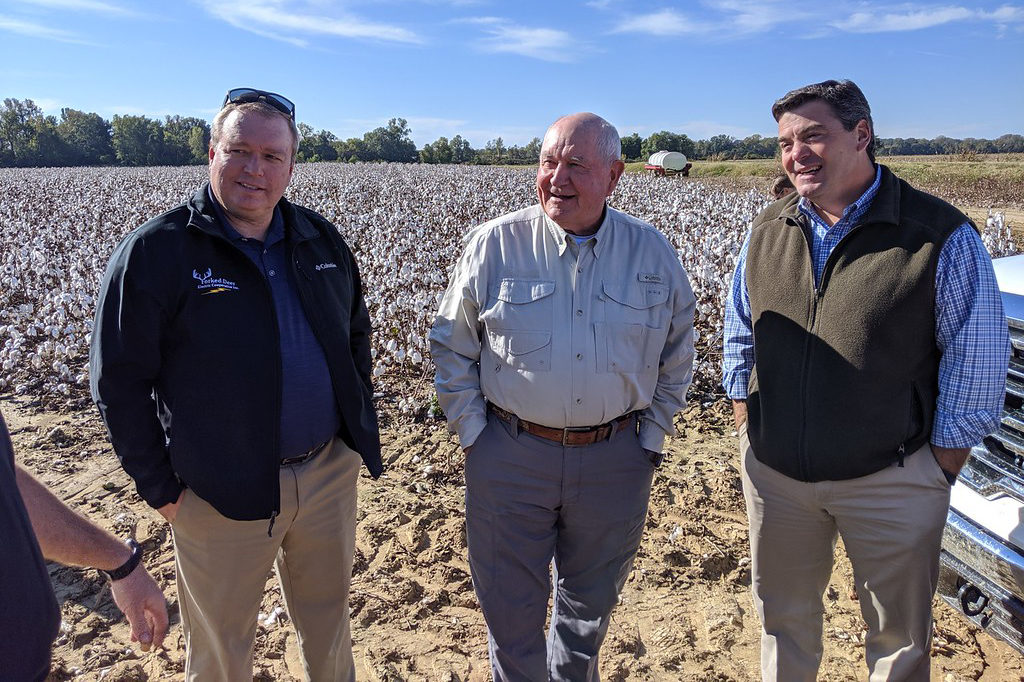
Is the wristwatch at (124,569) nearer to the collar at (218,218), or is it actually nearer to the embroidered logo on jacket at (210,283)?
the embroidered logo on jacket at (210,283)

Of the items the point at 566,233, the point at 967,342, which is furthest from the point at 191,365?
the point at 967,342

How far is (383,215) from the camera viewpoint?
54.5 ft

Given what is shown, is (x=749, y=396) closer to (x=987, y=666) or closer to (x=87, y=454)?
(x=987, y=666)

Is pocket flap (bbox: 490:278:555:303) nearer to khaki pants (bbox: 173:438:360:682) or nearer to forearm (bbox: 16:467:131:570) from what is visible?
khaki pants (bbox: 173:438:360:682)

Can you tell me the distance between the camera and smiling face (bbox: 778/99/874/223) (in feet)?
7.22

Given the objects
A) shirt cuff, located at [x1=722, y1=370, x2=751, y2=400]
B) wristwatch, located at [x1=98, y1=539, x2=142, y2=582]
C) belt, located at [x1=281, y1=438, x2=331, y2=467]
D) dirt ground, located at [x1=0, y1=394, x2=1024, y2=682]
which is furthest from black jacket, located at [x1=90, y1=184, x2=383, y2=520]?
shirt cuff, located at [x1=722, y1=370, x2=751, y2=400]

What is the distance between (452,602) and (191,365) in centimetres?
191

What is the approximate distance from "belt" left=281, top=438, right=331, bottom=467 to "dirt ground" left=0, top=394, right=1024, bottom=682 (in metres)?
1.15

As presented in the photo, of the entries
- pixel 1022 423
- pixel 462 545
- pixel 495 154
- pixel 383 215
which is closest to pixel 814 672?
pixel 1022 423

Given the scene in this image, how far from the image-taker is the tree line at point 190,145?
250 feet

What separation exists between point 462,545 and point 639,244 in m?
2.17

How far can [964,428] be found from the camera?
2100 mm

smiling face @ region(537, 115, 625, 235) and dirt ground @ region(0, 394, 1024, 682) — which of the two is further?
dirt ground @ region(0, 394, 1024, 682)

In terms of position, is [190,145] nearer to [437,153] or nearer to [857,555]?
[437,153]
